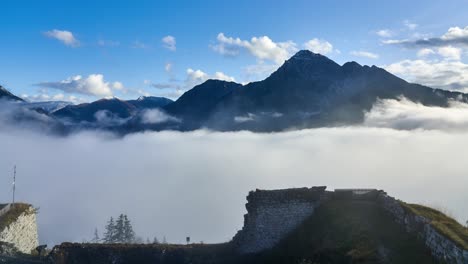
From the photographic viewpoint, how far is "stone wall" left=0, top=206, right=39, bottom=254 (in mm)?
38969

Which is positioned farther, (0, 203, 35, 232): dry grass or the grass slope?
(0, 203, 35, 232): dry grass

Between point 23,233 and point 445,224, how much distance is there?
34.3m

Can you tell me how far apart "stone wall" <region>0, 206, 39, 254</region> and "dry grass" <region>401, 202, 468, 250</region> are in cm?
3054

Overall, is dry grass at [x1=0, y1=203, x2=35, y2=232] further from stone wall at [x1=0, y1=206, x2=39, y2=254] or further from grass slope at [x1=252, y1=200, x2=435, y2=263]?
grass slope at [x1=252, y1=200, x2=435, y2=263]

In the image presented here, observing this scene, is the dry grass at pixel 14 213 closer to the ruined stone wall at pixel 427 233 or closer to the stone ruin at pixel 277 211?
the stone ruin at pixel 277 211

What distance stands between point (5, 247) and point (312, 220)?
2321 centimetres

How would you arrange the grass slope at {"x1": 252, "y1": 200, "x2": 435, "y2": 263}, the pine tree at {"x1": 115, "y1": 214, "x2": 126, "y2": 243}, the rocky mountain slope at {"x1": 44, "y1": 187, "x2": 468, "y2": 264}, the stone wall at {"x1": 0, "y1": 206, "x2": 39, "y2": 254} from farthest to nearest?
the pine tree at {"x1": 115, "y1": 214, "x2": 126, "y2": 243} < the stone wall at {"x1": 0, "y1": 206, "x2": 39, "y2": 254} < the rocky mountain slope at {"x1": 44, "y1": 187, "x2": 468, "y2": 264} < the grass slope at {"x1": 252, "y1": 200, "x2": 435, "y2": 263}

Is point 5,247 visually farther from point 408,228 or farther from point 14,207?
point 408,228

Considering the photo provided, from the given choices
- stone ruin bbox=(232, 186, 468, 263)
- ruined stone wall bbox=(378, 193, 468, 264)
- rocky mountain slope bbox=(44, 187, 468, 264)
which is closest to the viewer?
ruined stone wall bbox=(378, 193, 468, 264)

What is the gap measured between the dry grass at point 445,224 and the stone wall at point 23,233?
100 ft

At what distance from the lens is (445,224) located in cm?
2723

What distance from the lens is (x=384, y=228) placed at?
30844mm

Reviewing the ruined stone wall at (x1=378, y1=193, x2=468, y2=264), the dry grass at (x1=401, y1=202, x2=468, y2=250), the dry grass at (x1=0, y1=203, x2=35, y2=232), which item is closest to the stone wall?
the dry grass at (x1=0, y1=203, x2=35, y2=232)

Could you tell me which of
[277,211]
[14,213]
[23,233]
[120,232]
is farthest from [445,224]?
[120,232]
